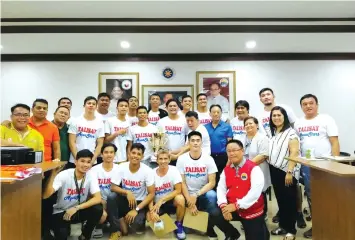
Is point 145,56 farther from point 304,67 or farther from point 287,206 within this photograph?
point 287,206

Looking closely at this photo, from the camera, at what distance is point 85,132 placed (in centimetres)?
360

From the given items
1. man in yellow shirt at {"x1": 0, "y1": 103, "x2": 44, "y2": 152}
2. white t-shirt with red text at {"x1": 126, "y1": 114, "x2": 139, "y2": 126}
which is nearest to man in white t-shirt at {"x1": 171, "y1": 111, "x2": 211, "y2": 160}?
white t-shirt with red text at {"x1": 126, "y1": 114, "x2": 139, "y2": 126}

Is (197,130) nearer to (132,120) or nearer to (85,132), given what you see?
(132,120)

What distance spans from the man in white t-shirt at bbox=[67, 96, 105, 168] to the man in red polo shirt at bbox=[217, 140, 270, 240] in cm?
162

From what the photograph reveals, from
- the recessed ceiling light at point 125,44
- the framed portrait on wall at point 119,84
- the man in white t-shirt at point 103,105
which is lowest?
the man in white t-shirt at point 103,105

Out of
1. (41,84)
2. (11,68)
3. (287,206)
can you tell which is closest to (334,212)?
A: (287,206)

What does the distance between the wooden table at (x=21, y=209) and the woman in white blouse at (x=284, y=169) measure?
212cm

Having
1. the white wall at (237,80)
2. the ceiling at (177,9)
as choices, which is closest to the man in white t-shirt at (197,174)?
the ceiling at (177,9)

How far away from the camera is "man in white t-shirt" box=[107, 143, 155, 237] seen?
3.27 meters

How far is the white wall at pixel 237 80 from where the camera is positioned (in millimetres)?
5965

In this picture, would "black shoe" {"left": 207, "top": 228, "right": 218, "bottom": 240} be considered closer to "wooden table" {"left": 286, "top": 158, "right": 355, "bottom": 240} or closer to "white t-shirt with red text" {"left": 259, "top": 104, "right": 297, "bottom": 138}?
"wooden table" {"left": 286, "top": 158, "right": 355, "bottom": 240}

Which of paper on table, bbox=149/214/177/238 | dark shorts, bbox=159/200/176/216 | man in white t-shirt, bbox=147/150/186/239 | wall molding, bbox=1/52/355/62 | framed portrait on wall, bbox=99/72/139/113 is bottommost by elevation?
paper on table, bbox=149/214/177/238

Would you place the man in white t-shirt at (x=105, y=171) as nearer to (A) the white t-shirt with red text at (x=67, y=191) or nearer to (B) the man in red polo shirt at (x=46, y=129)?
(A) the white t-shirt with red text at (x=67, y=191)

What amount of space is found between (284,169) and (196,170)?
0.92 m
